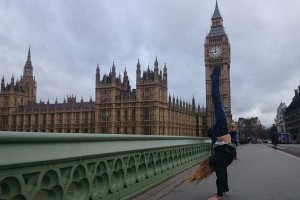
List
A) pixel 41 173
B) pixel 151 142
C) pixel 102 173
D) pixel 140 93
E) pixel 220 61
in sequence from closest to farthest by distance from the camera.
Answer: pixel 41 173 → pixel 102 173 → pixel 151 142 → pixel 140 93 → pixel 220 61

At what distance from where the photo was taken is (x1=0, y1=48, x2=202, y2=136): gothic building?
287 feet

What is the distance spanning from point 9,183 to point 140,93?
85414mm

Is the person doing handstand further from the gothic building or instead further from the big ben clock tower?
the big ben clock tower

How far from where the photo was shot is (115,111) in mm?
90812

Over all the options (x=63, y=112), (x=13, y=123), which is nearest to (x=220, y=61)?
(x=63, y=112)

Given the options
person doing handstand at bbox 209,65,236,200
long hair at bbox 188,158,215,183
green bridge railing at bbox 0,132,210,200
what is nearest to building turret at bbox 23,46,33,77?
green bridge railing at bbox 0,132,210,200

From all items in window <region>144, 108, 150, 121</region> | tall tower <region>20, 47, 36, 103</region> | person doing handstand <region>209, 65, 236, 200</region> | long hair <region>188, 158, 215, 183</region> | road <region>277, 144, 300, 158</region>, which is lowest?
road <region>277, 144, 300, 158</region>

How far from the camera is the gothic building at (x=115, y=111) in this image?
87.5 meters

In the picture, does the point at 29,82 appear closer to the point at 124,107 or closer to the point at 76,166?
the point at 124,107

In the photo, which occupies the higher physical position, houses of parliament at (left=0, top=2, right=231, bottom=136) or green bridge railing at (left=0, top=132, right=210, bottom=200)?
houses of parliament at (left=0, top=2, right=231, bottom=136)

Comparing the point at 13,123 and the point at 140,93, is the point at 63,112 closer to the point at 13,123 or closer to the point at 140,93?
the point at 13,123

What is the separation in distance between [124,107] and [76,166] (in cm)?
8581

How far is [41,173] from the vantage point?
360 centimetres

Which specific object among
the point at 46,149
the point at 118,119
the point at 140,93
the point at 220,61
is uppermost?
the point at 220,61
